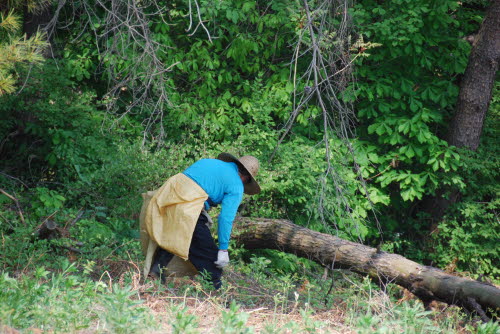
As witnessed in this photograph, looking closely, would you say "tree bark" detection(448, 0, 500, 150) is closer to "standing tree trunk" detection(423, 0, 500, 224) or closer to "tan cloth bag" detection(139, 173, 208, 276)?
"standing tree trunk" detection(423, 0, 500, 224)

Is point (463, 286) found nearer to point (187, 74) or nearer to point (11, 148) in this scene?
point (187, 74)

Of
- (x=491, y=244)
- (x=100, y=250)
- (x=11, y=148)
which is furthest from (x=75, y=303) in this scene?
(x=491, y=244)

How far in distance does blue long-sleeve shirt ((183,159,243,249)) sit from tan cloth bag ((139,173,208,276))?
9 centimetres

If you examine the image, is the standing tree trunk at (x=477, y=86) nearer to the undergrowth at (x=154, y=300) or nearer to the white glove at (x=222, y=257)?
the undergrowth at (x=154, y=300)

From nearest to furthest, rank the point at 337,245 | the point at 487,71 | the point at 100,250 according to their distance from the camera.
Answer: the point at 100,250 → the point at 337,245 → the point at 487,71

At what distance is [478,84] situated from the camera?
9.80m

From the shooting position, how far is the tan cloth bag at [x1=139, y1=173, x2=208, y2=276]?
19.0ft

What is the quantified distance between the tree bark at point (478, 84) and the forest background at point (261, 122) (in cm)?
20

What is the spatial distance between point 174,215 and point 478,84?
6129 millimetres

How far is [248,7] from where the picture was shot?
9.01 metres

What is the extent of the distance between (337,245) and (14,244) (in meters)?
3.65

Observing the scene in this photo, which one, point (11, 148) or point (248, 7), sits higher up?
point (248, 7)

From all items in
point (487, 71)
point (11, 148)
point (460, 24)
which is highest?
point (460, 24)

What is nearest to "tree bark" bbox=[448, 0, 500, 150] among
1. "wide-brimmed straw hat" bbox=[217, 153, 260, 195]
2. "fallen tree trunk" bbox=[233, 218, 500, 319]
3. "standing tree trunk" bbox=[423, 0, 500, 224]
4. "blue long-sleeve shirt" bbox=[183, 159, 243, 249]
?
"standing tree trunk" bbox=[423, 0, 500, 224]
